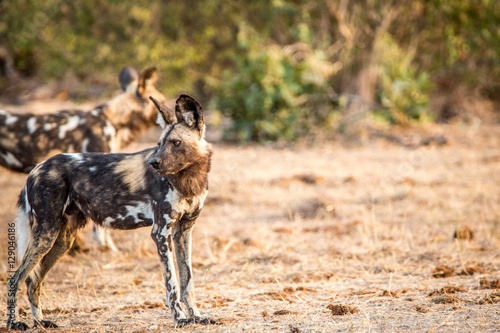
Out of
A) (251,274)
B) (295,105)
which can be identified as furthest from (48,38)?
(251,274)

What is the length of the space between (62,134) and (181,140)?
8.07ft

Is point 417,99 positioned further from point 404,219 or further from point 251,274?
point 251,274

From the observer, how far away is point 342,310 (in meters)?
3.49

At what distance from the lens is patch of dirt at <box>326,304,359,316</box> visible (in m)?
3.46

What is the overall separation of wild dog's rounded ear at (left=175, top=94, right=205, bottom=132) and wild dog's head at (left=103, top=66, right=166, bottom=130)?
2.36m

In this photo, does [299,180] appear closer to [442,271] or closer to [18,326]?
[442,271]

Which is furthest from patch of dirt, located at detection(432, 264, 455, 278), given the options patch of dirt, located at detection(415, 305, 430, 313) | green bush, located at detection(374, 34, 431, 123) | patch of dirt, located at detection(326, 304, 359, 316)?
green bush, located at detection(374, 34, 431, 123)

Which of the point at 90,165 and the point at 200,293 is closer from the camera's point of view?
the point at 90,165

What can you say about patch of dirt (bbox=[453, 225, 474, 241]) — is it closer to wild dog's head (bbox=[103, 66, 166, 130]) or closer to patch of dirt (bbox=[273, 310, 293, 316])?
patch of dirt (bbox=[273, 310, 293, 316])

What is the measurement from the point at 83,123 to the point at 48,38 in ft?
23.8

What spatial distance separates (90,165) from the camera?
373 centimetres

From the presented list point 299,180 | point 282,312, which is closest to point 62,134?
point 282,312

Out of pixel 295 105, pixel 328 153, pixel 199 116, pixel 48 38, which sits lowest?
pixel 328 153

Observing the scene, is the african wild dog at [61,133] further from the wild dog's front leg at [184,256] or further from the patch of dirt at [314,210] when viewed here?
the wild dog's front leg at [184,256]
